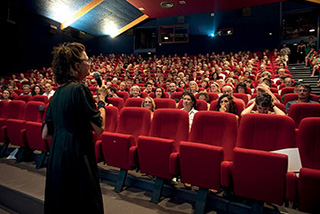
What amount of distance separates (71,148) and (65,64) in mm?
136

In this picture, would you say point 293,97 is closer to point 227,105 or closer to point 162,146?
point 227,105

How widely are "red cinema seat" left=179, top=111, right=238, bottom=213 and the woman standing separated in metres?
0.28

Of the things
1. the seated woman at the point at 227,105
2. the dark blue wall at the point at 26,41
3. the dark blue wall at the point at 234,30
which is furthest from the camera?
the dark blue wall at the point at 234,30

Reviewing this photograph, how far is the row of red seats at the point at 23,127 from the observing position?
0.86 metres

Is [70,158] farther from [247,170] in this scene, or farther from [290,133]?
[290,133]

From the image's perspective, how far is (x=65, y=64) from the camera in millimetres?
343

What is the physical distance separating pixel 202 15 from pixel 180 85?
2.89m

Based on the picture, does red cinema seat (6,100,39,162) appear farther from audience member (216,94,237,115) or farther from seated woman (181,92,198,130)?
audience member (216,94,237,115)

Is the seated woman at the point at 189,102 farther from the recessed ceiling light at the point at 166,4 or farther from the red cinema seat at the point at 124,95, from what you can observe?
the recessed ceiling light at the point at 166,4

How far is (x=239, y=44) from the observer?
392 cm

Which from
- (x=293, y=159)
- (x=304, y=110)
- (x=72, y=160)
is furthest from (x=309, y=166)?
(x=72, y=160)

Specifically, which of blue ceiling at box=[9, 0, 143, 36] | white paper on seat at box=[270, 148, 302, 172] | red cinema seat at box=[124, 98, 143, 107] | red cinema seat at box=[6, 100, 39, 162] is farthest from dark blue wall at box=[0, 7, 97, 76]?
white paper on seat at box=[270, 148, 302, 172]

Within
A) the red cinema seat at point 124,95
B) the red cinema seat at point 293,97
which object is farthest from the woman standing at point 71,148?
the red cinema seat at point 124,95

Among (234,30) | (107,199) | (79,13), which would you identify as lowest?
(107,199)
